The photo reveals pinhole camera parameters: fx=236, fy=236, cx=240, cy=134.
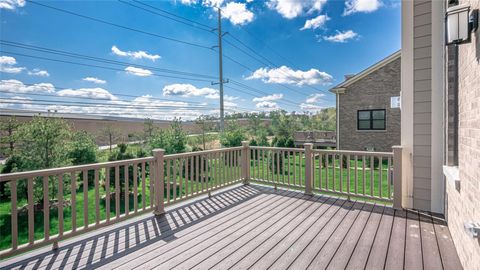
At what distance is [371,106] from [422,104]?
9.46 metres

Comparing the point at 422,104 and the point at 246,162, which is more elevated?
the point at 422,104

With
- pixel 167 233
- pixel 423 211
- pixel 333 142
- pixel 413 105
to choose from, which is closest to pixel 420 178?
pixel 423 211

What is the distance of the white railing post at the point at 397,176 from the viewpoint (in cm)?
346

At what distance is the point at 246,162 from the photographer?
5.11 m

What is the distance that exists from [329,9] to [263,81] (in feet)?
43.2

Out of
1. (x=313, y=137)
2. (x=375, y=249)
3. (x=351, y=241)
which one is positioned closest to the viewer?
(x=375, y=249)

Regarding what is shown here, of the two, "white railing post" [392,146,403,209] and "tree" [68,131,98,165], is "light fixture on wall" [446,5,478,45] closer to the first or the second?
"white railing post" [392,146,403,209]

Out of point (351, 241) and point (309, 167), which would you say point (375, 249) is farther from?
point (309, 167)

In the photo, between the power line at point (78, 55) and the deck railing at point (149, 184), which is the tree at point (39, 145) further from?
the power line at point (78, 55)

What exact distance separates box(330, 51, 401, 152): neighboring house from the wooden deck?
30.8 feet

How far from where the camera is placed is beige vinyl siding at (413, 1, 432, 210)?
3.32m

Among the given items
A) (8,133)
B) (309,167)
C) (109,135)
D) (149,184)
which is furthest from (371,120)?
(8,133)

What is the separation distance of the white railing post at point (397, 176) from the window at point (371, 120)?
9.46 metres

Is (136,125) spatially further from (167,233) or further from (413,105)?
(413,105)
